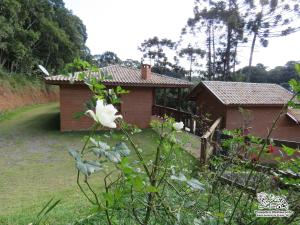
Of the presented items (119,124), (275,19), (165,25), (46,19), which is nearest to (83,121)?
(119,124)

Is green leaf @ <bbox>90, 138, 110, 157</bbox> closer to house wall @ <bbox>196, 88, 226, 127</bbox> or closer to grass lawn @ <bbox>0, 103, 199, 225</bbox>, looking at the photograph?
grass lawn @ <bbox>0, 103, 199, 225</bbox>

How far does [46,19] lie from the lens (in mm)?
27750

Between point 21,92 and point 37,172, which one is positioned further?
point 21,92

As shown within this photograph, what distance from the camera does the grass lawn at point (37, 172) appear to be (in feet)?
12.7

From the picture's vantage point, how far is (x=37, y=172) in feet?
23.9

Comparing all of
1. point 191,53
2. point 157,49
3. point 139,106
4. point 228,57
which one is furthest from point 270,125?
point 157,49

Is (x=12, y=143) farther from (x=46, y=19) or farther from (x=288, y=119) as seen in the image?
(x=46, y=19)

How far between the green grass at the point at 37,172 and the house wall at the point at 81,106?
2.46ft

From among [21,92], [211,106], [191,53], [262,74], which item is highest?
[191,53]

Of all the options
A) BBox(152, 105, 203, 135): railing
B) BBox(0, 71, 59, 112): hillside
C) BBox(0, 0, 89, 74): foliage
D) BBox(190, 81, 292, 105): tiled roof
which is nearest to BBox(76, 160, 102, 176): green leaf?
BBox(152, 105, 203, 135): railing

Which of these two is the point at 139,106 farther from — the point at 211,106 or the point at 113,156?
the point at 113,156

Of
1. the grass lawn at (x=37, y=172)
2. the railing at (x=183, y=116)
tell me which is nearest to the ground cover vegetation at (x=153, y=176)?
the grass lawn at (x=37, y=172)

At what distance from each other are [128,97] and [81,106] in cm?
260

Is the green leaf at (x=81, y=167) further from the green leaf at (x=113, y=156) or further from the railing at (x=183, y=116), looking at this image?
the railing at (x=183, y=116)
